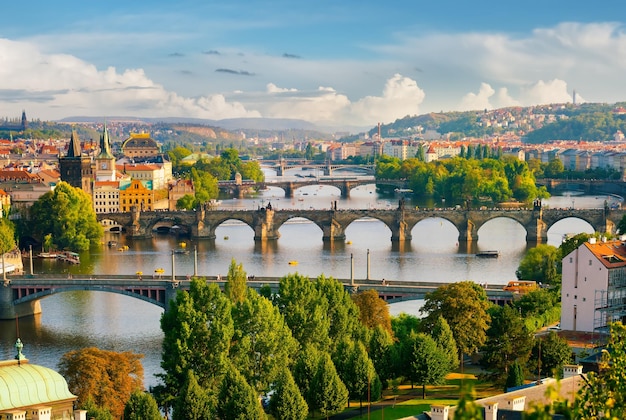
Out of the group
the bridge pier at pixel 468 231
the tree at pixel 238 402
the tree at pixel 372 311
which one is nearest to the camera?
the tree at pixel 238 402

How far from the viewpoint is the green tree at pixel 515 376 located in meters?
26.4

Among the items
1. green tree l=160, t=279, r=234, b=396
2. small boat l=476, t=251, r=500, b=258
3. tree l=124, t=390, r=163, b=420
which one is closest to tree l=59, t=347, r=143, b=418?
green tree l=160, t=279, r=234, b=396

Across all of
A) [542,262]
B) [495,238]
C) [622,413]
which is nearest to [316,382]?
[622,413]

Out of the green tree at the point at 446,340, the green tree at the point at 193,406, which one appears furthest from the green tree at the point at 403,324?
the green tree at the point at 193,406

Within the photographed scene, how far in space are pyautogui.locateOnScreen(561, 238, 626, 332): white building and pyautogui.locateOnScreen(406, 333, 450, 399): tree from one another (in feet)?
20.0

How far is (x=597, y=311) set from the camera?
3212cm

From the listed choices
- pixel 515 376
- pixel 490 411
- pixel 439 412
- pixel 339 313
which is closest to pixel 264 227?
pixel 339 313

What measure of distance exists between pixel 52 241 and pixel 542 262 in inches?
1175

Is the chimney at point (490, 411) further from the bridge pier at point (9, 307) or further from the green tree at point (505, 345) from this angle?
the bridge pier at point (9, 307)

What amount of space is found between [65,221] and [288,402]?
41.9 m

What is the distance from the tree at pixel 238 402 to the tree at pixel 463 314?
8399mm

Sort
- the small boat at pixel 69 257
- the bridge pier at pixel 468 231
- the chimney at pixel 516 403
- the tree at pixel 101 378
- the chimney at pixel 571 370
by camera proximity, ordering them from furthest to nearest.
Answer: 1. the bridge pier at pixel 468 231
2. the small boat at pixel 69 257
3. the tree at pixel 101 378
4. the chimney at pixel 571 370
5. the chimney at pixel 516 403

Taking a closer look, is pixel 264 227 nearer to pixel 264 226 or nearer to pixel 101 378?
pixel 264 226

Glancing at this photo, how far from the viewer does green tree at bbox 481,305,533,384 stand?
28422mm
